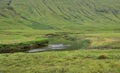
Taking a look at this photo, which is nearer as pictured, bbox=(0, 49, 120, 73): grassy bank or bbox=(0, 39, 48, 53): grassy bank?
bbox=(0, 49, 120, 73): grassy bank

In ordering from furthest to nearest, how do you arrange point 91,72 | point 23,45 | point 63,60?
1. point 23,45
2. point 63,60
3. point 91,72

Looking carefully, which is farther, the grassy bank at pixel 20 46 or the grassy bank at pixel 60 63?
the grassy bank at pixel 20 46

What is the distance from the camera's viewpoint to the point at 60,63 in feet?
201

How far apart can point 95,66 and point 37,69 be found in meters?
12.1

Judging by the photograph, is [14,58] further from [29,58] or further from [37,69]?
[37,69]

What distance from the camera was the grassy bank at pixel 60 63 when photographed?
182 feet

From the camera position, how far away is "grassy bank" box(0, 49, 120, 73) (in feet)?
182

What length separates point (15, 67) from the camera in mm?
59188

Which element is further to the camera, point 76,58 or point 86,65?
point 76,58

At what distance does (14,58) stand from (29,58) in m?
3.64

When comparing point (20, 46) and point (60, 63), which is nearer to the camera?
point (60, 63)

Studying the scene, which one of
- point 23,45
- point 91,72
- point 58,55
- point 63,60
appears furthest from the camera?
point 23,45

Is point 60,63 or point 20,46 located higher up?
point 60,63

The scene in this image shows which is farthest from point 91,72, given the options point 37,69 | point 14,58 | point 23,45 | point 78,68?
point 23,45
